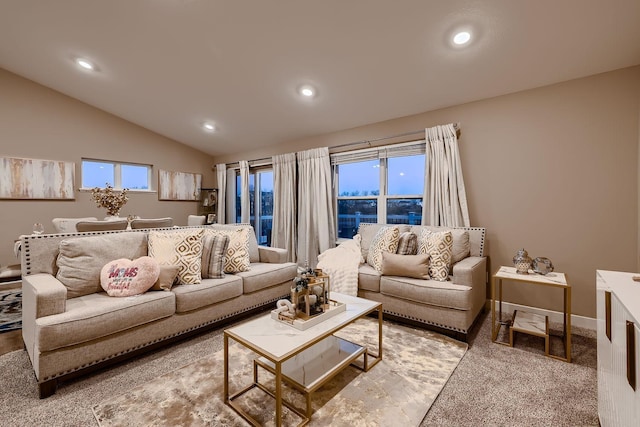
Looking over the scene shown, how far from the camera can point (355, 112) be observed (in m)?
3.76

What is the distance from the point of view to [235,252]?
9.83ft

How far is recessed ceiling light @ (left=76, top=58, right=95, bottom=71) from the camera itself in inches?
139

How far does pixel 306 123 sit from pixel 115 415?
3743mm

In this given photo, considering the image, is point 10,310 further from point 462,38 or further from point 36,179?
point 462,38

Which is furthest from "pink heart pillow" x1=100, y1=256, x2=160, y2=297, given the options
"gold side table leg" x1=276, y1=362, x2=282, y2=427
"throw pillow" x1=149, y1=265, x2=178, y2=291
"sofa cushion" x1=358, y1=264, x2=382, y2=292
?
"sofa cushion" x1=358, y1=264, x2=382, y2=292

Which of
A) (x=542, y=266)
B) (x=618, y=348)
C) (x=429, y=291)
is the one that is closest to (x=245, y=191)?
(x=429, y=291)

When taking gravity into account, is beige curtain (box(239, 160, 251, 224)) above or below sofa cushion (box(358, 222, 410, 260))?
above

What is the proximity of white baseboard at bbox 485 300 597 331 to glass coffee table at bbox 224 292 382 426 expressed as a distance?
185 centimetres

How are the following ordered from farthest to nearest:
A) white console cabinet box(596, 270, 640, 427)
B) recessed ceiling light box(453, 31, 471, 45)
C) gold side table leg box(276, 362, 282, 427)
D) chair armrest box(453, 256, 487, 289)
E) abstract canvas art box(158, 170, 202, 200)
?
abstract canvas art box(158, 170, 202, 200)
chair armrest box(453, 256, 487, 289)
recessed ceiling light box(453, 31, 471, 45)
gold side table leg box(276, 362, 282, 427)
white console cabinet box(596, 270, 640, 427)

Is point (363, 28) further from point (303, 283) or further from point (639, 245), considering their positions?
point (639, 245)

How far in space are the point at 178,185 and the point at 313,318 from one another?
5122 millimetres

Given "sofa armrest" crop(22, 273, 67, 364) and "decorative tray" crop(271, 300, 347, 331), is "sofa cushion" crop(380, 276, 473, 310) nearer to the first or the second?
"decorative tray" crop(271, 300, 347, 331)

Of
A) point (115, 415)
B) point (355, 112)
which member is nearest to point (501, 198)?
point (355, 112)

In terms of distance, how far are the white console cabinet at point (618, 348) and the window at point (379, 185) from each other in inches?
95.9
